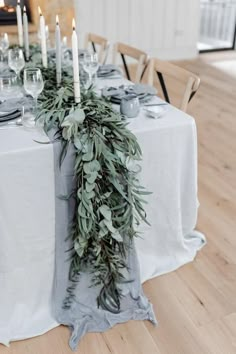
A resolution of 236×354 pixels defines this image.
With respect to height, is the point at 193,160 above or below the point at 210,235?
above

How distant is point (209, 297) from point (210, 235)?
46cm

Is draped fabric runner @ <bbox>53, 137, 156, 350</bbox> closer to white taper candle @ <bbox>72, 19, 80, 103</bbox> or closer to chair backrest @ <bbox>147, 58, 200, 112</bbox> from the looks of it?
white taper candle @ <bbox>72, 19, 80, 103</bbox>

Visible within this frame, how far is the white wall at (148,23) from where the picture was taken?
513 cm

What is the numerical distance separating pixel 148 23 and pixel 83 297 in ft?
15.3

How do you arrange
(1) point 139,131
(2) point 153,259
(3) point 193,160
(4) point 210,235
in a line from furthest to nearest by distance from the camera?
(4) point 210,235 < (2) point 153,259 < (3) point 193,160 < (1) point 139,131

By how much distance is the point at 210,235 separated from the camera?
2.14m

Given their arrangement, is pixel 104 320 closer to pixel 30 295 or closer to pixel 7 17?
pixel 30 295

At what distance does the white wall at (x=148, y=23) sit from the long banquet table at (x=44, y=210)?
3.78 meters

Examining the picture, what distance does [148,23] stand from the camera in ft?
18.0

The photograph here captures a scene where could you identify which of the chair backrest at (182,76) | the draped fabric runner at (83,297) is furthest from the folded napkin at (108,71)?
the draped fabric runner at (83,297)

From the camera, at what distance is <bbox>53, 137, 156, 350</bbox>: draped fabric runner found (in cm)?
150

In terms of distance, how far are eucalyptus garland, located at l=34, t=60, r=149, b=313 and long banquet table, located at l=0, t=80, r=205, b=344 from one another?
0.30 ft

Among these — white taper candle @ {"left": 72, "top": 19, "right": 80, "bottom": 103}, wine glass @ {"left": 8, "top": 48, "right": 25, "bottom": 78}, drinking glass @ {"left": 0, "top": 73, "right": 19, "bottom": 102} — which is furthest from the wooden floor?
wine glass @ {"left": 8, "top": 48, "right": 25, "bottom": 78}

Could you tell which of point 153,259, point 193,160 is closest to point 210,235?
point 153,259
